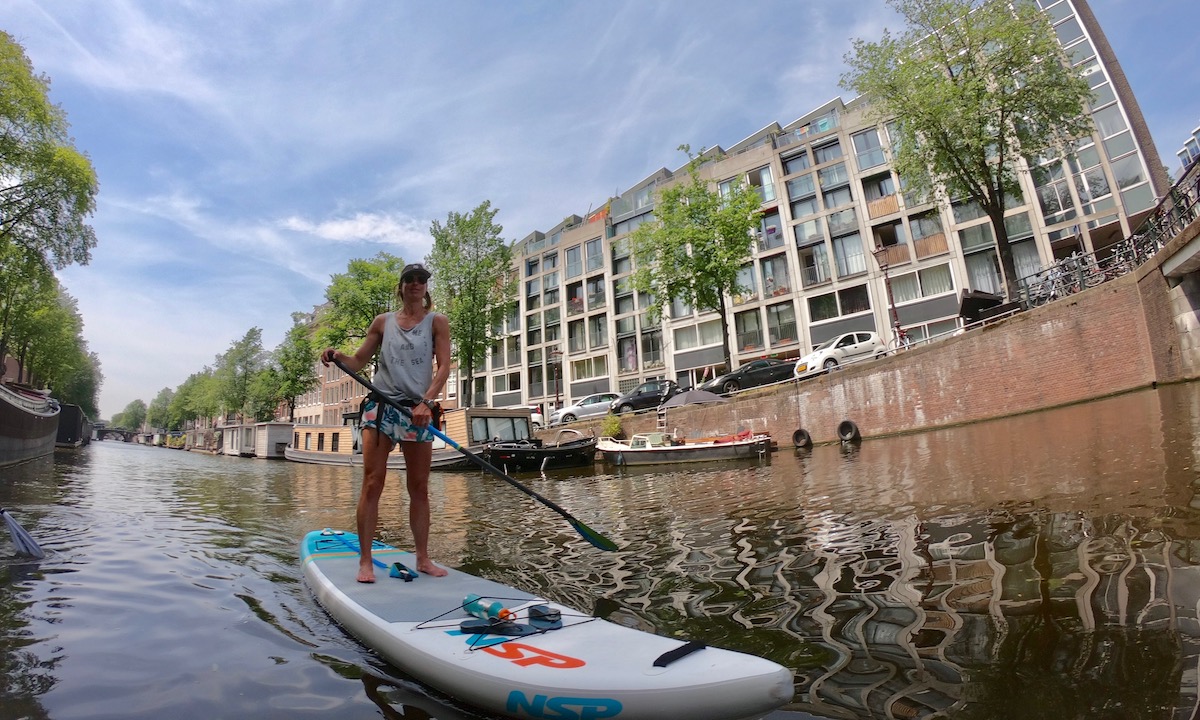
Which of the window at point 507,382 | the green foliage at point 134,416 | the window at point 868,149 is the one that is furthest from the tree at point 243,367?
the green foliage at point 134,416

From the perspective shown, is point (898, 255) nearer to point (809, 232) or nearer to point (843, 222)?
point (843, 222)

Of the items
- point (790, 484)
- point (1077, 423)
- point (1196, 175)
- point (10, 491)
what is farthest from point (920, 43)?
point (10, 491)

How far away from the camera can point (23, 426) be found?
71.2 feet

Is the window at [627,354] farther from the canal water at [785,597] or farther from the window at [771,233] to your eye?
the canal water at [785,597]

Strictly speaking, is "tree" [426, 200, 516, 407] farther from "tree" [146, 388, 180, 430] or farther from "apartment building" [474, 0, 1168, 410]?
"tree" [146, 388, 180, 430]

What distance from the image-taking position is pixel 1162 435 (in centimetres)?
722

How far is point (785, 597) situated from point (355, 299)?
117ft

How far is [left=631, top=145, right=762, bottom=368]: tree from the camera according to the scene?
960 inches

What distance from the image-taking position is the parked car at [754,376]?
72.1 ft

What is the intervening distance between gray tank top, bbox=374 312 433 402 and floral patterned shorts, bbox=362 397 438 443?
0.33ft

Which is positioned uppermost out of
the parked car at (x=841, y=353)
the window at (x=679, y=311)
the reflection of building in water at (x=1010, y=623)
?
the window at (x=679, y=311)

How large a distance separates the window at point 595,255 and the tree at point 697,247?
1878 cm

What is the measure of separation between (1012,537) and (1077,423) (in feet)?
33.5

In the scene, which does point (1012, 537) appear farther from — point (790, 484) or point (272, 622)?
point (790, 484)
